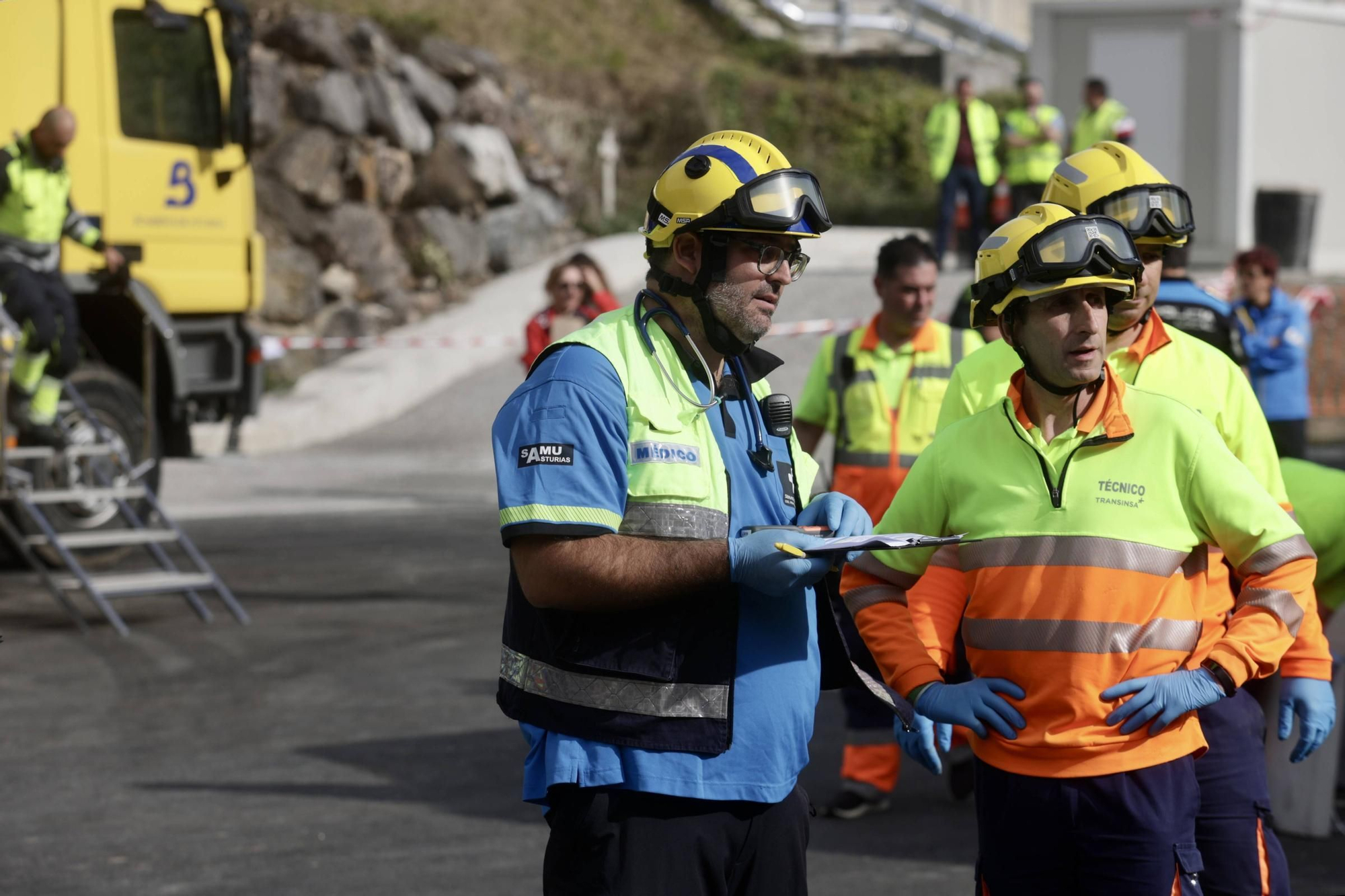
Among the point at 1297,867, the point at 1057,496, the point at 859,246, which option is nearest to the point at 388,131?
the point at 859,246

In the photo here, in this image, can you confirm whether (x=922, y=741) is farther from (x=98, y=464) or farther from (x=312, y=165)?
(x=312, y=165)

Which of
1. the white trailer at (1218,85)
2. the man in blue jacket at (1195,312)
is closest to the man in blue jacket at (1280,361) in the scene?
the man in blue jacket at (1195,312)

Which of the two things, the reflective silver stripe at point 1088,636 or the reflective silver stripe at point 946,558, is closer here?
the reflective silver stripe at point 1088,636

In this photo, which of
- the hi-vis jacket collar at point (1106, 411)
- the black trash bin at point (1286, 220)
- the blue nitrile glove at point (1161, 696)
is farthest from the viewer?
the black trash bin at point (1286, 220)

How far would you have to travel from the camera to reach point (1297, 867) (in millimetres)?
5898

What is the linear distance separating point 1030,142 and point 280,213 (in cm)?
930

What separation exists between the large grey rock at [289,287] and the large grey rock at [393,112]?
283cm

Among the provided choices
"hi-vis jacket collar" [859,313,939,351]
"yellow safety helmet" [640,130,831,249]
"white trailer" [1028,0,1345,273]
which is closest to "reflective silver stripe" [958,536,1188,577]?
"yellow safety helmet" [640,130,831,249]

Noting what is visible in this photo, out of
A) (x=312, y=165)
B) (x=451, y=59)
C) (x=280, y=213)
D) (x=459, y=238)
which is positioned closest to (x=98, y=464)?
(x=280, y=213)

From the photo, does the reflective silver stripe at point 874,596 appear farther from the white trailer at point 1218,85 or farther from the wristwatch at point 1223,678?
the white trailer at point 1218,85

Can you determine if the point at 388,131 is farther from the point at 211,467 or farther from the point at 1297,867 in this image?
the point at 1297,867

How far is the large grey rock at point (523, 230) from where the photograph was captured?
26.6 meters

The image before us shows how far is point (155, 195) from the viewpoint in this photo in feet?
42.0

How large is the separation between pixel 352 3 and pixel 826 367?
22867 mm
